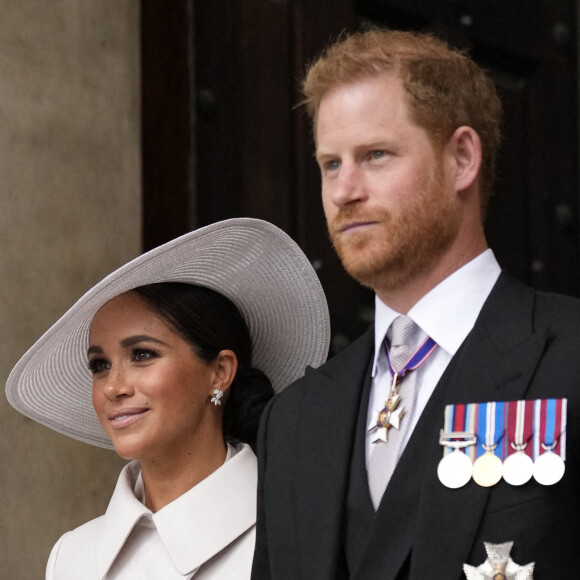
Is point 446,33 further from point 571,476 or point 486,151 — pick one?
point 571,476

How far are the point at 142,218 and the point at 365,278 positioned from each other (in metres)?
1.67

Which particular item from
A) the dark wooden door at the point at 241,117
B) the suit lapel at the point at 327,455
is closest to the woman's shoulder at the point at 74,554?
the suit lapel at the point at 327,455

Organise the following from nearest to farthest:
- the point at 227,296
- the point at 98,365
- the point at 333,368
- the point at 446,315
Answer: the point at 446,315
the point at 333,368
the point at 98,365
the point at 227,296

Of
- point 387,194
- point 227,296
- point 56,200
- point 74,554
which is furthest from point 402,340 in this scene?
point 56,200

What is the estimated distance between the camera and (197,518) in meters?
2.77

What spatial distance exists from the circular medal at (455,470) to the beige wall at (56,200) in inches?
68.0

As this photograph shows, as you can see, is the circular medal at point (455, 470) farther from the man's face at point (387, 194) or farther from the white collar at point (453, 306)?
the man's face at point (387, 194)

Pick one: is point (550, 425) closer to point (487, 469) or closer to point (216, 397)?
point (487, 469)

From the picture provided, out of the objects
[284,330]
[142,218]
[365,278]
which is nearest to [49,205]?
[142,218]

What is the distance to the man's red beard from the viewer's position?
2.12 metres

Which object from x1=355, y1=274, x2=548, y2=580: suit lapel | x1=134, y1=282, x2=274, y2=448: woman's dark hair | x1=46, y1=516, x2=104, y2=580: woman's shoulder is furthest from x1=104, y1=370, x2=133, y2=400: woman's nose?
x1=355, y1=274, x2=548, y2=580: suit lapel

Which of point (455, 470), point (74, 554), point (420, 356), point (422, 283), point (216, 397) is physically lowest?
point (74, 554)

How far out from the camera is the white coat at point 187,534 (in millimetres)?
2741

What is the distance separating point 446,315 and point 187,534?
0.90 m
